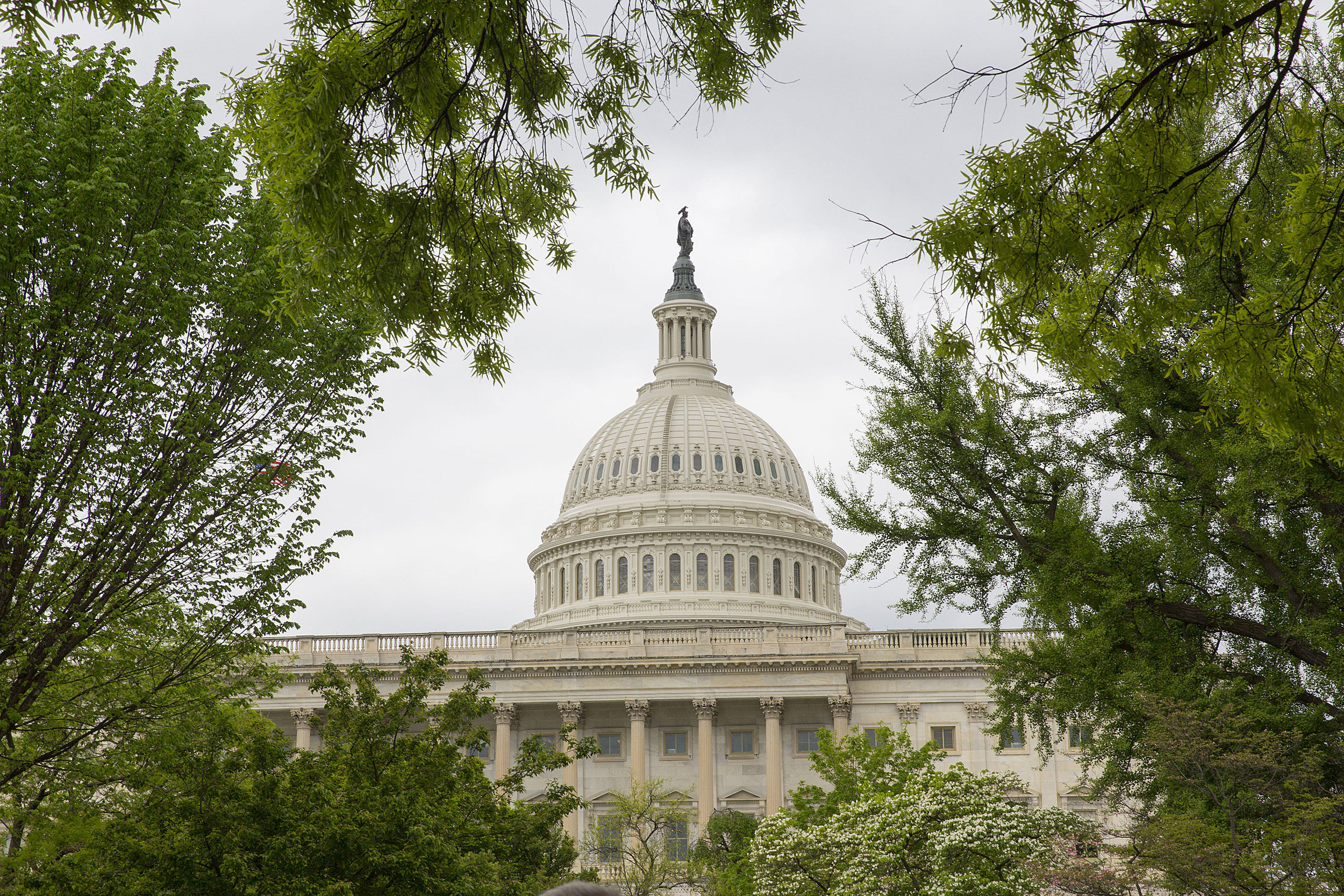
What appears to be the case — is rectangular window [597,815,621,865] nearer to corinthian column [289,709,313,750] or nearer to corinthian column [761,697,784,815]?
corinthian column [761,697,784,815]

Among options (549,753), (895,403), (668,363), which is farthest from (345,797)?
(668,363)

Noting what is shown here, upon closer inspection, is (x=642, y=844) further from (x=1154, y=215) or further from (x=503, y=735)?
(x=1154, y=215)

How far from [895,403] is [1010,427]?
189cm

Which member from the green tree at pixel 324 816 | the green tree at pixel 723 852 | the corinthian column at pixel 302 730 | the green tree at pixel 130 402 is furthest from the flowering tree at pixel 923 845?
the corinthian column at pixel 302 730

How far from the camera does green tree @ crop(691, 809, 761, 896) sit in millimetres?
42500

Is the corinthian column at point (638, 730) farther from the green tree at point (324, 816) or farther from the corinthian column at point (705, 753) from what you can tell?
the green tree at point (324, 816)

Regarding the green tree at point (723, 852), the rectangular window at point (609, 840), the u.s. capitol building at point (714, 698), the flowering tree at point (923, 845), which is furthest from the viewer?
the u.s. capitol building at point (714, 698)

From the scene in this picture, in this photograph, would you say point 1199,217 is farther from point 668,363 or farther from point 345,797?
point 668,363

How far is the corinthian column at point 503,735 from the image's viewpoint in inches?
2849

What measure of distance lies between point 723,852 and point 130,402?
3864 cm

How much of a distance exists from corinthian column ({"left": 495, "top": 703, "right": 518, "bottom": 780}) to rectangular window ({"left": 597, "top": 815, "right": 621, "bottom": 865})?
9666 mm

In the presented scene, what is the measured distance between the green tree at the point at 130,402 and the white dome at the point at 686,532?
250 feet

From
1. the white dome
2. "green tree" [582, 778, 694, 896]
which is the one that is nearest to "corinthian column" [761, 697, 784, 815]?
"green tree" [582, 778, 694, 896]

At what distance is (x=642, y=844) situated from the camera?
177ft
